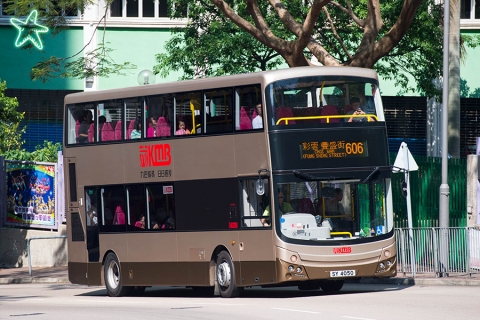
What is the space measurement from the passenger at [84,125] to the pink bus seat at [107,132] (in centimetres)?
49

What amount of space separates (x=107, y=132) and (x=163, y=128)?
1.83 meters

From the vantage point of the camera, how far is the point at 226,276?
18.1 metres

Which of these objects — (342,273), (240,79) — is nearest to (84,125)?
(240,79)

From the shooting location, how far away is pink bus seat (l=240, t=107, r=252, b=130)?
1761cm

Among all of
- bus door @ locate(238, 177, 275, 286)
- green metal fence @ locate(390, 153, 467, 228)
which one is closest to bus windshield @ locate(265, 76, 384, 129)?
bus door @ locate(238, 177, 275, 286)

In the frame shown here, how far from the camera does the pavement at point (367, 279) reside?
20281 mm

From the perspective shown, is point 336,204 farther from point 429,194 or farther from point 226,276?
point 429,194

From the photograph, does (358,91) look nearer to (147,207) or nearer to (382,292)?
(382,292)

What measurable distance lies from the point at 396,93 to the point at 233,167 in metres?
19.5

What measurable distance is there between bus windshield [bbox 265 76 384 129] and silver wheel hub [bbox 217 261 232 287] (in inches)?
111

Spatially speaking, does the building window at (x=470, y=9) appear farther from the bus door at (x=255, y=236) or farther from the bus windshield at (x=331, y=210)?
the bus door at (x=255, y=236)

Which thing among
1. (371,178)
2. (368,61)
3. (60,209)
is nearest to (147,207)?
(371,178)

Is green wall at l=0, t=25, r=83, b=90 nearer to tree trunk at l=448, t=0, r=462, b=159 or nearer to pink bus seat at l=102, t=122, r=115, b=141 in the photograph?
tree trunk at l=448, t=0, r=462, b=159

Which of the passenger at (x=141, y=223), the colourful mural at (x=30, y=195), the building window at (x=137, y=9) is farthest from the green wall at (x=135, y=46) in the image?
the passenger at (x=141, y=223)
